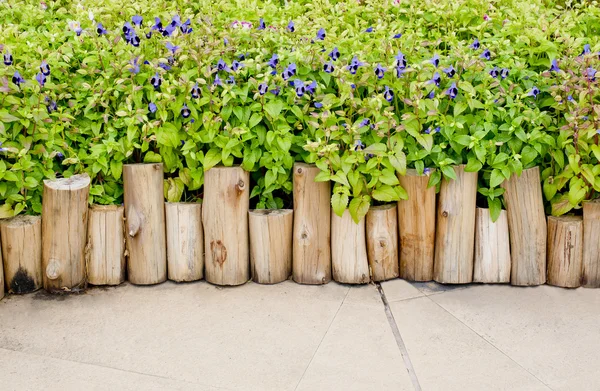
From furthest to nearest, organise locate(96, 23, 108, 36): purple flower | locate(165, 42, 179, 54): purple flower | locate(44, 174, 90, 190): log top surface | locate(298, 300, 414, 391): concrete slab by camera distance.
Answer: locate(96, 23, 108, 36): purple flower < locate(165, 42, 179, 54): purple flower < locate(44, 174, 90, 190): log top surface < locate(298, 300, 414, 391): concrete slab

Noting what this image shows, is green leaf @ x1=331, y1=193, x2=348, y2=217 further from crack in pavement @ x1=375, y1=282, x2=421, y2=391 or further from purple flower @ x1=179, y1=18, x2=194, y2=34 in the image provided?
purple flower @ x1=179, y1=18, x2=194, y2=34

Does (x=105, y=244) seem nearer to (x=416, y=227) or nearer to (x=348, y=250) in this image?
(x=348, y=250)

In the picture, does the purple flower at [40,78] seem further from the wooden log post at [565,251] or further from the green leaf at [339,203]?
the wooden log post at [565,251]

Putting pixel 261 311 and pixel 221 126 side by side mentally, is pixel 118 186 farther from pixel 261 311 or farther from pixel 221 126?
pixel 261 311

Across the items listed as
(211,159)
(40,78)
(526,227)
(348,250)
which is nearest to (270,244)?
(348,250)

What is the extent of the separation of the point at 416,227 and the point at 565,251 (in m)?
0.69

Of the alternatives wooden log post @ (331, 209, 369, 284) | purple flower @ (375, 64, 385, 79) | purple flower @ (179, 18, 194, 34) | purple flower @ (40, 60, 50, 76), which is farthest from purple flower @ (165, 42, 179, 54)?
wooden log post @ (331, 209, 369, 284)

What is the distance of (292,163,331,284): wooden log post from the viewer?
305cm

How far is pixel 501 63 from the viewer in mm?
3297

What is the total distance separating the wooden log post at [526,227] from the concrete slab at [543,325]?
8 cm

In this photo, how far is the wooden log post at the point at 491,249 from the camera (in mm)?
3111

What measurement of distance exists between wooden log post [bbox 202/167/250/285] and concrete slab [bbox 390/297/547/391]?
74cm

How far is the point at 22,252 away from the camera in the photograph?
9.82 feet

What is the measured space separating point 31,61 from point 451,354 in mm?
2340
